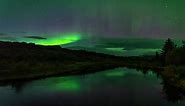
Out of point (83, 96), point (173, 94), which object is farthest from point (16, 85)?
Result: point (173, 94)

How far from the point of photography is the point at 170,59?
103m

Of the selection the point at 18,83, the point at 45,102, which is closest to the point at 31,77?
the point at 18,83

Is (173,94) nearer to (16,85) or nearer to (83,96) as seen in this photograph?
(83,96)

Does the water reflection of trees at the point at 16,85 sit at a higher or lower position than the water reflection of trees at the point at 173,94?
higher

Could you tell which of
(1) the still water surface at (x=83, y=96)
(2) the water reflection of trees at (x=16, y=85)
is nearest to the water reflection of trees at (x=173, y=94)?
(1) the still water surface at (x=83, y=96)

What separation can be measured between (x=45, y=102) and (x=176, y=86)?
26888mm

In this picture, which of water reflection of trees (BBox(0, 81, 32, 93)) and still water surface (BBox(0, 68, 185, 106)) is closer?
still water surface (BBox(0, 68, 185, 106))

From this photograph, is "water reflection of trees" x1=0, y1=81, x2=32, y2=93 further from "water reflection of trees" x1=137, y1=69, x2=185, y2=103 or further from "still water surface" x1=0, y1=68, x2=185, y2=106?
"water reflection of trees" x1=137, y1=69, x2=185, y2=103

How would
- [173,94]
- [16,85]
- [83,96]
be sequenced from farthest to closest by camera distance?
[16,85] → [173,94] → [83,96]

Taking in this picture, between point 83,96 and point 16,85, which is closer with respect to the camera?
point 83,96

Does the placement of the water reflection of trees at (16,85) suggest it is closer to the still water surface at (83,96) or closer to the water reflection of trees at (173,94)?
the still water surface at (83,96)

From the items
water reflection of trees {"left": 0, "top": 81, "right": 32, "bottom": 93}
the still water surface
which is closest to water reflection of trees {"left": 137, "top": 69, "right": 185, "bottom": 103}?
the still water surface

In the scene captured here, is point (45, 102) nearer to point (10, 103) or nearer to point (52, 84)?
point (10, 103)

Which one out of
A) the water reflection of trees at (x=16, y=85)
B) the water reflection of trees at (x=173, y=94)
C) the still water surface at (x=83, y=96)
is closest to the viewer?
the still water surface at (x=83, y=96)
